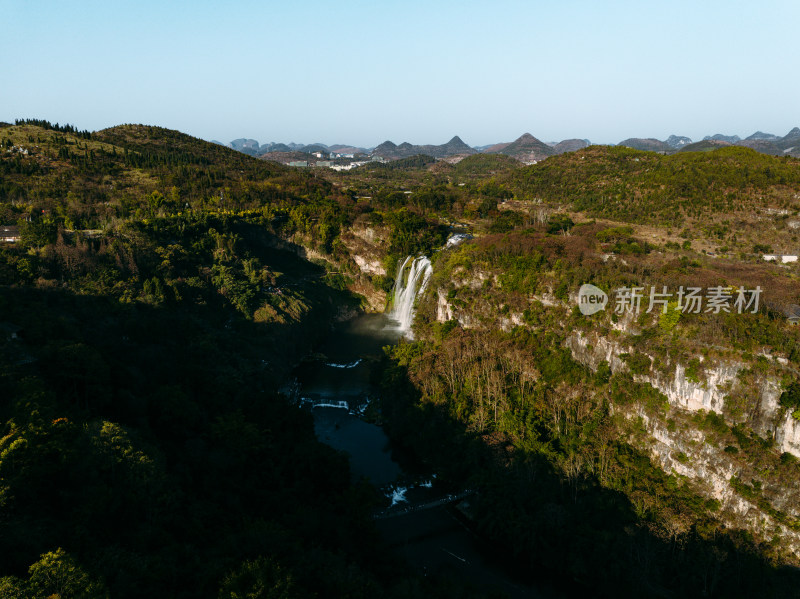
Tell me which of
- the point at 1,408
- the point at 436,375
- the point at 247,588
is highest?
the point at 1,408

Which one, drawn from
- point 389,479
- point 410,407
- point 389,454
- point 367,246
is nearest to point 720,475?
point 389,479

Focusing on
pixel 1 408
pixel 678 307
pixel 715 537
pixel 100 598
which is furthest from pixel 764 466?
pixel 1 408

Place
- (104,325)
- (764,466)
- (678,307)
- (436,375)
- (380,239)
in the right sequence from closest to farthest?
(764,466) < (678,307) < (104,325) < (436,375) < (380,239)

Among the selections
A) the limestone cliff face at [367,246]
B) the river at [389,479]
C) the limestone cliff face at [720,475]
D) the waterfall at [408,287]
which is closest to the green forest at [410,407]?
the limestone cliff face at [720,475]

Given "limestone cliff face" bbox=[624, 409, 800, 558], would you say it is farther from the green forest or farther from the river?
the river

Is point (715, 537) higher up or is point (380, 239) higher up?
A: point (380, 239)

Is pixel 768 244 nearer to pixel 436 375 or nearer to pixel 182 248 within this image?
pixel 436 375

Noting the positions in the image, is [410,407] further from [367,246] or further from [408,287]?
[367,246]

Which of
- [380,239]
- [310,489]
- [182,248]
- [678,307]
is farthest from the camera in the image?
[380,239]
